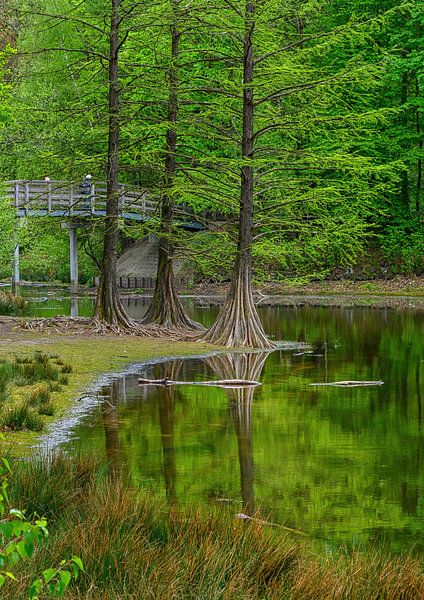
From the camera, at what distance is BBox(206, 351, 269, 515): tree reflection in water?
1034 centimetres

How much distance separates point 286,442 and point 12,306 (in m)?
20.0

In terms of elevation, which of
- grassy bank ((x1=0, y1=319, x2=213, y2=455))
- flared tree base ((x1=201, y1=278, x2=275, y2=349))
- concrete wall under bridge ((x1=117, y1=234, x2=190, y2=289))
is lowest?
grassy bank ((x1=0, y1=319, x2=213, y2=455))

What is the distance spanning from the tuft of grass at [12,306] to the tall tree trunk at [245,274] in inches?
339

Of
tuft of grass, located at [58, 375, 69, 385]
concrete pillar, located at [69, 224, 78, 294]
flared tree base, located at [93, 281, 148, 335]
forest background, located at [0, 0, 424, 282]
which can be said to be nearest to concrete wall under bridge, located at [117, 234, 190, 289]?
concrete pillar, located at [69, 224, 78, 294]

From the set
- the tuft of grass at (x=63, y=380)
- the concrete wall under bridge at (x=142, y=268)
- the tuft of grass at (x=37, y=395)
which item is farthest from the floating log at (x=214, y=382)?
the concrete wall under bridge at (x=142, y=268)

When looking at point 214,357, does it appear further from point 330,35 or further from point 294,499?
point 294,499

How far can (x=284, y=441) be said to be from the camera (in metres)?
12.6

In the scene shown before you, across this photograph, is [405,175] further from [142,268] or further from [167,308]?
[167,308]

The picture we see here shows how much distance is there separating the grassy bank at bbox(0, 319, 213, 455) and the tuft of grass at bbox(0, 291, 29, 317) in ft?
12.8

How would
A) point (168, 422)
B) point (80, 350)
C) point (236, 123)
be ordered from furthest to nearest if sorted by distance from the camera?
1. point (236, 123)
2. point (80, 350)
3. point (168, 422)

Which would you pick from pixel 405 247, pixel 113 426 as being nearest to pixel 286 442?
pixel 113 426

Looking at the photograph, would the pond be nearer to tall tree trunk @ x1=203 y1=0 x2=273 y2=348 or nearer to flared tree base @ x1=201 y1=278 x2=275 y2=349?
flared tree base @ x1=201 y1=278 x2=275 y2=349

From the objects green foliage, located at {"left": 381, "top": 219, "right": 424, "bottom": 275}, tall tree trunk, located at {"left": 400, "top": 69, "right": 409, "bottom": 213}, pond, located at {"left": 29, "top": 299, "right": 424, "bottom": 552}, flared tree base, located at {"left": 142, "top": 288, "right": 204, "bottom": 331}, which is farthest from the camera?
tall tree trunk, located at {"left": 400, "top": 69, "right": 409, "bottom": 213}

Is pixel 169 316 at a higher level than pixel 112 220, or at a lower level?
lower
